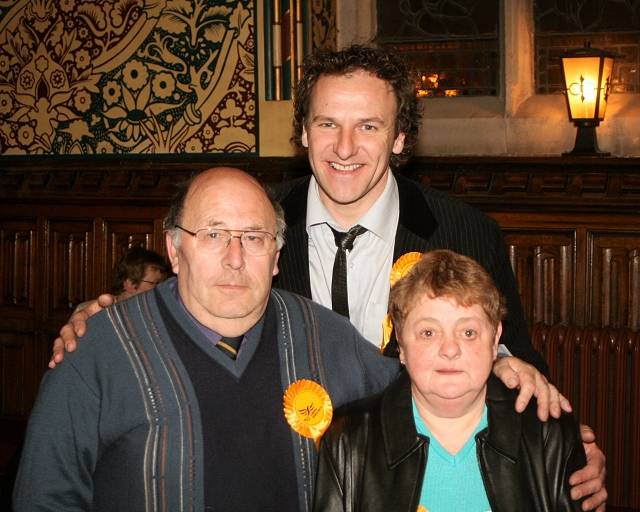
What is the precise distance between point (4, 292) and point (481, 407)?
3906 millimetres

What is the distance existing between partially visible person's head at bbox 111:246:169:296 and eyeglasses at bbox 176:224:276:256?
1.94 m

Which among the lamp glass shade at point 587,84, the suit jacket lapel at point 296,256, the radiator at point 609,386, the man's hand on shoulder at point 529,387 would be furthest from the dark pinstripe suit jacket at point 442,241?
the lamp glass shade at point 587,84

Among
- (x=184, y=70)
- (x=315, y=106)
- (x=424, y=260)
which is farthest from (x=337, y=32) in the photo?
(x=424, y=260)

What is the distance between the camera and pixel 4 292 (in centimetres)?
561

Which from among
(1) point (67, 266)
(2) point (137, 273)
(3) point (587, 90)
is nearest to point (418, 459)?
(2) point (137, 273)

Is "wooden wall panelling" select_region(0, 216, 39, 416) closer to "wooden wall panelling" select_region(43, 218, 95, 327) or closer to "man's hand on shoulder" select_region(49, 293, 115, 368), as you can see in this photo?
"wooden wall panelling" select_region(43, 218, 95, 327)

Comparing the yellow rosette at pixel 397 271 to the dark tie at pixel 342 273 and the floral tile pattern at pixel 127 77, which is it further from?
the floral tile pattern at pixel 127 77

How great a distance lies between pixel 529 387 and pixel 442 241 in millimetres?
592

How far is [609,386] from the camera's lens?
15.1 feet

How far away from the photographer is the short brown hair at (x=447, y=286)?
2.25 meters

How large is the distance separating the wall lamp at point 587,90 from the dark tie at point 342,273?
2.29 meters

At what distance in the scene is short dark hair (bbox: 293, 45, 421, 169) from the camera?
275cm

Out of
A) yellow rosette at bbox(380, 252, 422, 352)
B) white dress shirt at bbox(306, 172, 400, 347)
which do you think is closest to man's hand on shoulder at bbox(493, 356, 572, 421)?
yellow rosette at bbox(380, 252, 422, 352)

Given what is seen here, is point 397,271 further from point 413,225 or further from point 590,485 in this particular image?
point 590,485
